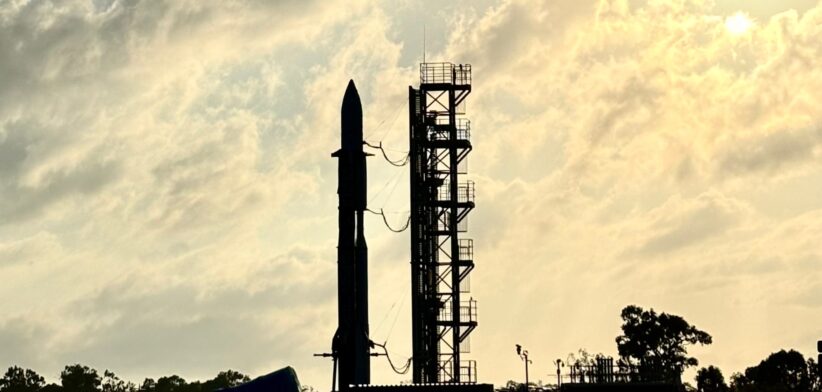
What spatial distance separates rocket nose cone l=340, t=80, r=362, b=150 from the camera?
100438 millimetres

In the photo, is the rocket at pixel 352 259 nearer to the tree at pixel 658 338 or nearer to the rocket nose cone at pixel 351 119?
the rocket nose cone at pixel 351 119

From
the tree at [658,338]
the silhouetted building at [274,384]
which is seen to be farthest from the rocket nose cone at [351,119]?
the tree at [658,338]

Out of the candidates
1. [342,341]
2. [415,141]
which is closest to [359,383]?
[342,341]

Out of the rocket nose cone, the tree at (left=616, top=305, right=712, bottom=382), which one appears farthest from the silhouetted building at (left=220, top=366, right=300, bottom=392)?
the tree at (left=616, top=305, right=712, bottom=382)

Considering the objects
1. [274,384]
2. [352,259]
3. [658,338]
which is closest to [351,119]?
[352,259]

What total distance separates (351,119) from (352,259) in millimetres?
8920

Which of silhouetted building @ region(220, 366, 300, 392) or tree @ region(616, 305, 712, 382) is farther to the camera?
tree @ region(616, 305, 712, 382)

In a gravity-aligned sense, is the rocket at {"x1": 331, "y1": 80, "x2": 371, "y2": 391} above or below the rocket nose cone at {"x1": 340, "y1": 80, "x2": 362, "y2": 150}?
below

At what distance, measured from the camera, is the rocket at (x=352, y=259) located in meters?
98.2

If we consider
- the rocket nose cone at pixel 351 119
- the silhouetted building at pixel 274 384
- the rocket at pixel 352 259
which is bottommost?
the silhouetted building at pixel 274 384

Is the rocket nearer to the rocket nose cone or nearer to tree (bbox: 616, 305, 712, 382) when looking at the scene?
the rocket nose cone

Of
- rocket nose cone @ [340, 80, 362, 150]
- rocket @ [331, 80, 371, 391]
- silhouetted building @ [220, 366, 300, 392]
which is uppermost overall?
rocket nose cone @ [340, 80, 362, 150]

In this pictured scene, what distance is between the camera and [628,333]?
19088 cm

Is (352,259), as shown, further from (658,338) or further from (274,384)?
(658,338)
